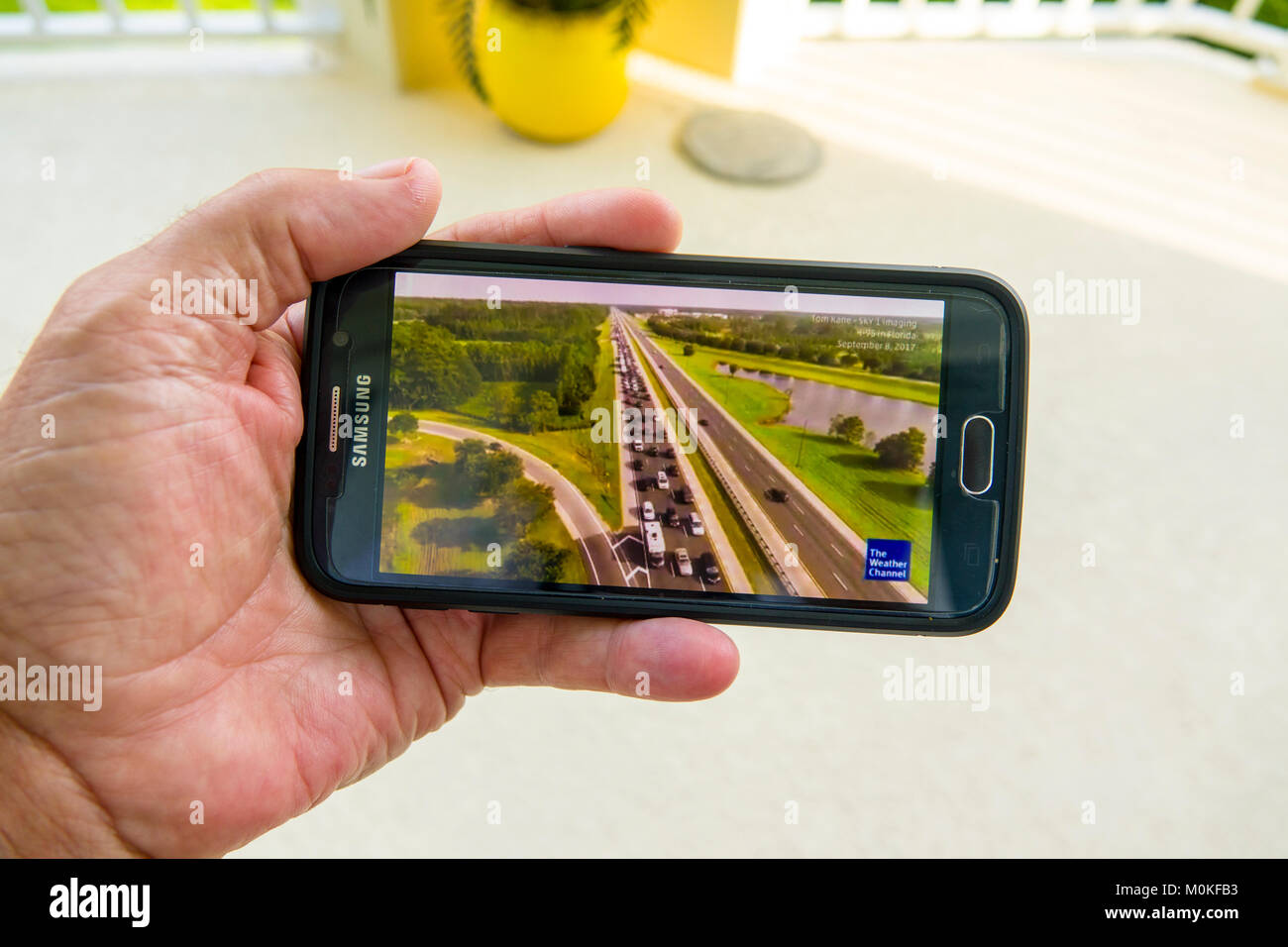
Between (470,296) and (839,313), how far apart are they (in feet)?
1.07

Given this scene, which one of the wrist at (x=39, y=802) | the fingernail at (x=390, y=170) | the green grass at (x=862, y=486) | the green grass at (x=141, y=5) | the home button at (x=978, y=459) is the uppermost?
the green grass at (x=141, y=5)

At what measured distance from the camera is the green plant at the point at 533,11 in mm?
1508

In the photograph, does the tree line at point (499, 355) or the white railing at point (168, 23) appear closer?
the tree line at point (499, 355)

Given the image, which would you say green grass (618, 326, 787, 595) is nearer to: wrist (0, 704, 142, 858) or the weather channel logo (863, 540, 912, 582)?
the weather channel logo (863, 540, 912, 582)

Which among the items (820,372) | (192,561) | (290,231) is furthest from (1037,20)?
(192,561)

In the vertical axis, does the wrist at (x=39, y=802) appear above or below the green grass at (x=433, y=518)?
below

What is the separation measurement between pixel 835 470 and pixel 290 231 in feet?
1.67

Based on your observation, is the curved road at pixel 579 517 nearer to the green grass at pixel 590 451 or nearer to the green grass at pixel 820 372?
the green grass at pixel 590 451

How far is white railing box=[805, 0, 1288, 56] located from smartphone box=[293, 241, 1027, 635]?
1.31 m

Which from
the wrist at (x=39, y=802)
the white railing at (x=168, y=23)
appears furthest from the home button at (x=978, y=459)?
the white railing at (x=168, y=23)

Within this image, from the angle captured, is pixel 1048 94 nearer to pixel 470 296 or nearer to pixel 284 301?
pixel 470 296

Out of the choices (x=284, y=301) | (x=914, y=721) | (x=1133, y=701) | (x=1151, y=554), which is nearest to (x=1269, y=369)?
(x=1151, y=554)

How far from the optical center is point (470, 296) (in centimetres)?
82

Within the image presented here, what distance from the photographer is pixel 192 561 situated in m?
0.75
